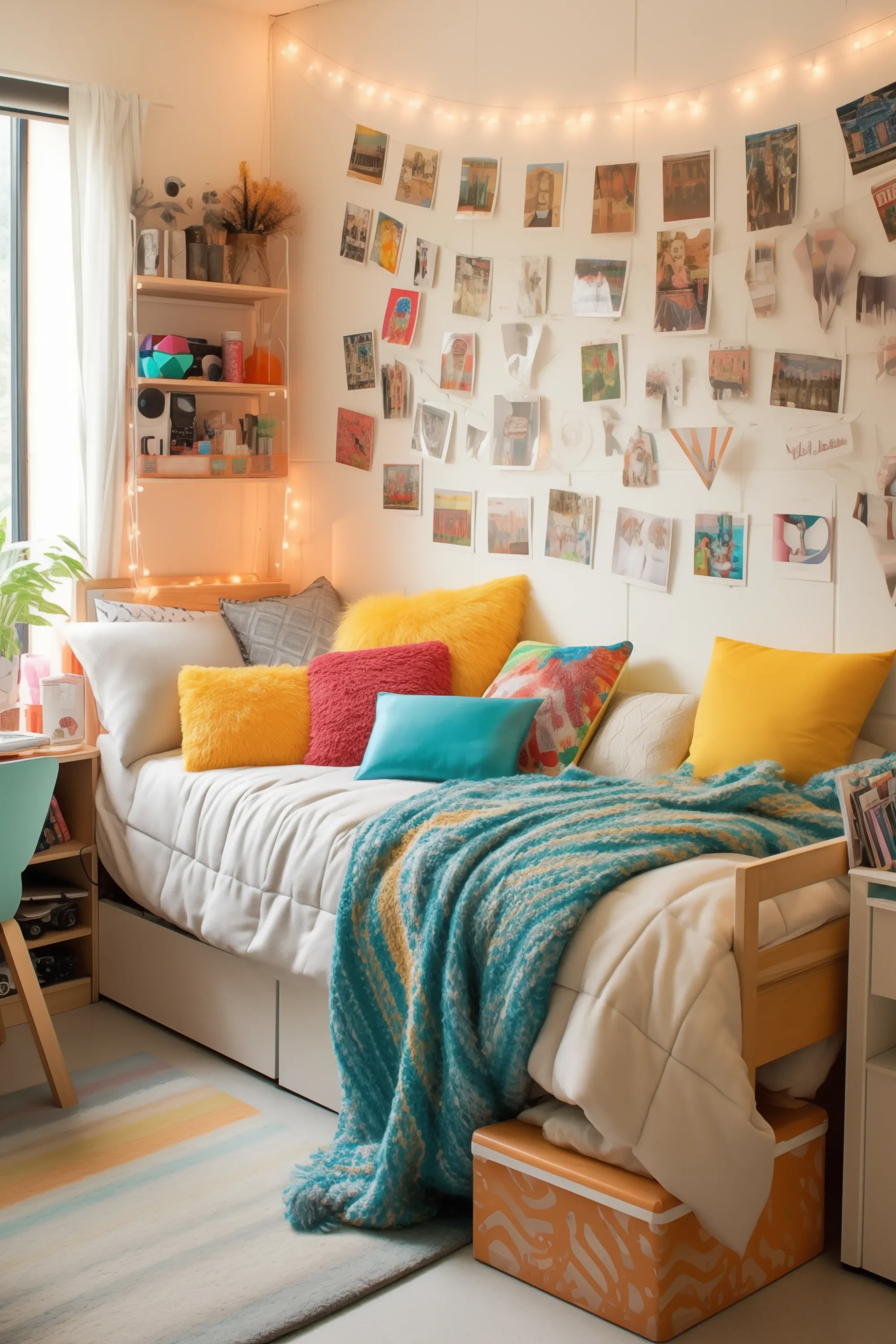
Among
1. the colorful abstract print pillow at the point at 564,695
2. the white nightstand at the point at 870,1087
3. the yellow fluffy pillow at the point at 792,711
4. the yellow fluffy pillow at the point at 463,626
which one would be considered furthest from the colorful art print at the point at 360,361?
the white nightstand at the point at 870,1087

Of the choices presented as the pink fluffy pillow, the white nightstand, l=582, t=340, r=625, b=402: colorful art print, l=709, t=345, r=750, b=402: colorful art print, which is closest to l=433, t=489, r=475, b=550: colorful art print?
the pink fluffy pillow

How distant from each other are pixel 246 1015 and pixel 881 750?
1.48 metres

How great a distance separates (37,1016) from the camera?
2705 millimetres

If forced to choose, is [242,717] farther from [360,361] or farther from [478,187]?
[478,187]

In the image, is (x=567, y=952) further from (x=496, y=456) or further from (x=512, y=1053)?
(x=496, y=456)

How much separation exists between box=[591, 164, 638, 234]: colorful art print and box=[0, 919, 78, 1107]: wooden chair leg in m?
2.11

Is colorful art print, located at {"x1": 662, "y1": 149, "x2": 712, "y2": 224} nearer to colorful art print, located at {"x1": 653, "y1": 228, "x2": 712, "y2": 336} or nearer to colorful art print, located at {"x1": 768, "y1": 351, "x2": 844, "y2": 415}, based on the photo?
colorful art print, located at {"x1": 653, "y1": 228, "x2": 712, "y2": 336}

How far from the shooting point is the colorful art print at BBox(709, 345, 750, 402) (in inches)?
113

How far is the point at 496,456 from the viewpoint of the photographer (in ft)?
11.3

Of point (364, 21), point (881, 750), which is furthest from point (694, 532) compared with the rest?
point (364, 21)

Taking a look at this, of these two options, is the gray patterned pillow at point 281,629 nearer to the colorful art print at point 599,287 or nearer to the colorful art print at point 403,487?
the colorful art print at point 403,487

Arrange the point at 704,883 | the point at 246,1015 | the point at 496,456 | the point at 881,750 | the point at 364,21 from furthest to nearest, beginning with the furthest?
the point at 364,21 → the point at 496,456 → the point at 246,1015 → the point at 881,750 → the point at 704,883

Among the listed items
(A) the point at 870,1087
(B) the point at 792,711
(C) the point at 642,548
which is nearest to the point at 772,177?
(C) the point at 642,548

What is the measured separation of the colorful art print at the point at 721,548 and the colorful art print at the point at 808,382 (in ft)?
0.90
